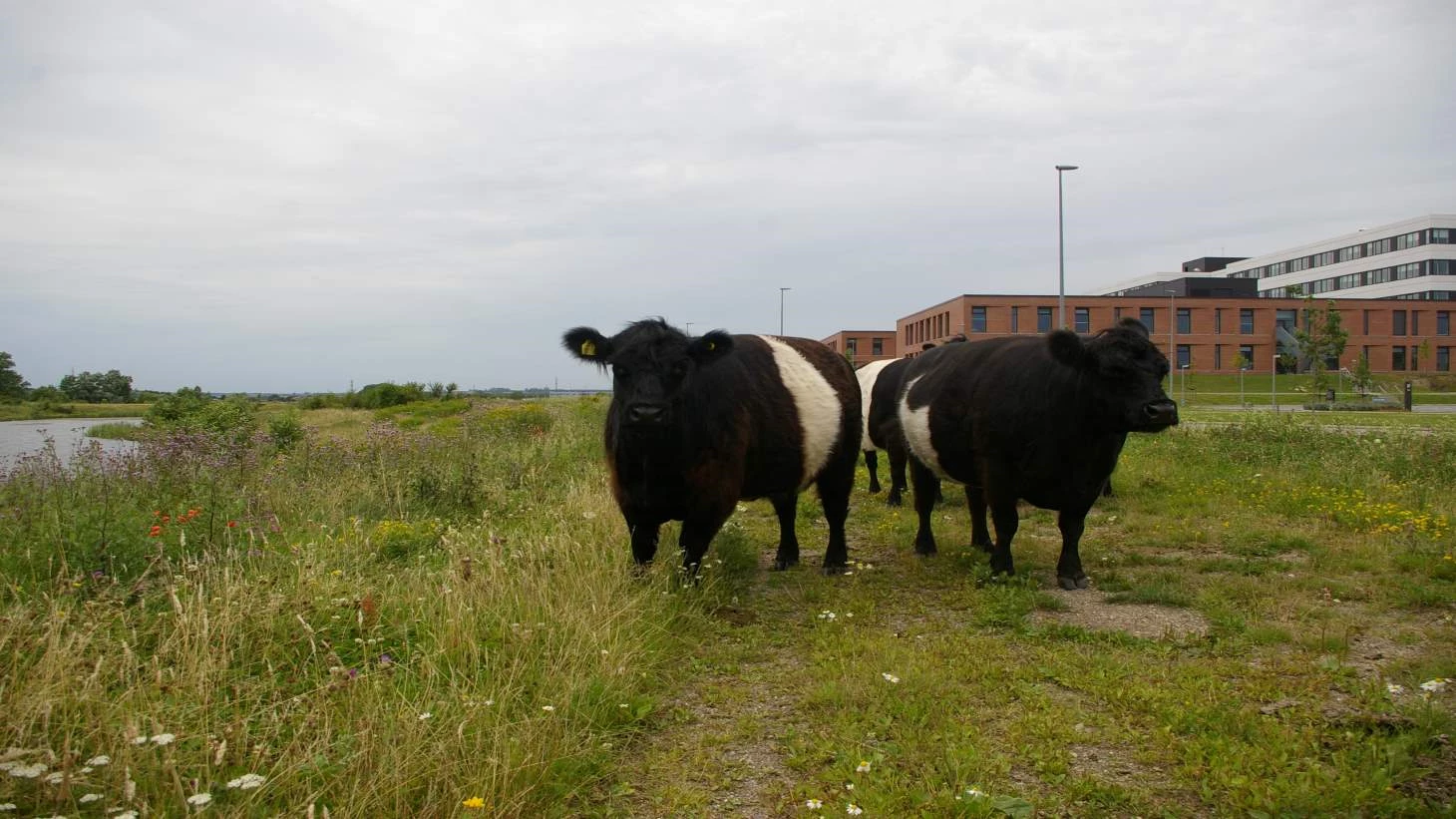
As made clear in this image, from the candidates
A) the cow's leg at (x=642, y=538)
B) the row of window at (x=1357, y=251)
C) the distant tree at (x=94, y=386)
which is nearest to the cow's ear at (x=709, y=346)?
the cow's leg at (x=642, y=538)

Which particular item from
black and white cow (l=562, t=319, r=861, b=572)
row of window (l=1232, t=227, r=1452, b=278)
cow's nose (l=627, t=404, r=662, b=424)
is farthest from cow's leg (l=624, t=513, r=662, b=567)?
row of window (l=1232, t=227, r=1452, b=278)

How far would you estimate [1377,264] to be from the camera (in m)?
93.5

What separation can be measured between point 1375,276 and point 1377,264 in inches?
54.8

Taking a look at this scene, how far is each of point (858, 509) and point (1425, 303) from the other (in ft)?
310

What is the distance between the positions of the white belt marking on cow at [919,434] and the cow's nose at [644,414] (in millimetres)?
3519

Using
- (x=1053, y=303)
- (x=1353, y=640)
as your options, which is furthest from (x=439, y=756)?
(x=1053, y=303)

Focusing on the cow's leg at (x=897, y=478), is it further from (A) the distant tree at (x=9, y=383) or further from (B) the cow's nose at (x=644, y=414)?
(A) the distant tree at (x=9, y=383)

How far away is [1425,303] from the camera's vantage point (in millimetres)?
79562

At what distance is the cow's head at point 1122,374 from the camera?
671cm

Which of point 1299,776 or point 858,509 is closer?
point 1299,776

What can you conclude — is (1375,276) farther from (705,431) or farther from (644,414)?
(644,414)

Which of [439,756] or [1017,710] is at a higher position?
[439,756]

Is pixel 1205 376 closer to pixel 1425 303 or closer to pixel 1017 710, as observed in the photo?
pixel 1425 303

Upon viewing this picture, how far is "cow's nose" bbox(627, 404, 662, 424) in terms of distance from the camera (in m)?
5.92
